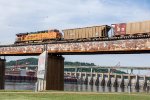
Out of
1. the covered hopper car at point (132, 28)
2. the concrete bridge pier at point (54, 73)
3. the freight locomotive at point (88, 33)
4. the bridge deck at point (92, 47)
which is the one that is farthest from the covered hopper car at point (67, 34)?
the concrete bridge pier at point (54, 73)

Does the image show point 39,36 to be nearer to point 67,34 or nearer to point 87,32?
point 67,34

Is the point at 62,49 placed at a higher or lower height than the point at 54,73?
higher

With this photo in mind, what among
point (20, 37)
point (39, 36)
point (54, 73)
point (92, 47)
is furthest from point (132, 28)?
point (20, 37)

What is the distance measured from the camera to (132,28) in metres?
50.1

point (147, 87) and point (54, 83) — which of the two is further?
point (147, 87)

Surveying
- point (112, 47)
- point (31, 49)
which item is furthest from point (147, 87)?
point (112, 47)

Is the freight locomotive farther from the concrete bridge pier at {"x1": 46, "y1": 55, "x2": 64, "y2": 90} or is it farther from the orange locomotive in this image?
the concrete bridge pier at {"x1": 46, "y1": 55, "x2": 64, "y2": 90}

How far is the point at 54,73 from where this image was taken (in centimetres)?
6394

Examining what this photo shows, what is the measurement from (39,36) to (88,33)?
16.2 metres

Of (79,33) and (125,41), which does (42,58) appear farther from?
(125,41)

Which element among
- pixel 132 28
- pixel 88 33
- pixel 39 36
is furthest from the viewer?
pixel 39 36

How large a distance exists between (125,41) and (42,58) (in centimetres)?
1761

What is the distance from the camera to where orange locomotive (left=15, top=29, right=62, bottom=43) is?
67.2 metres

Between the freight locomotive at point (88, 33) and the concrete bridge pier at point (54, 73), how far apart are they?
4.16m
